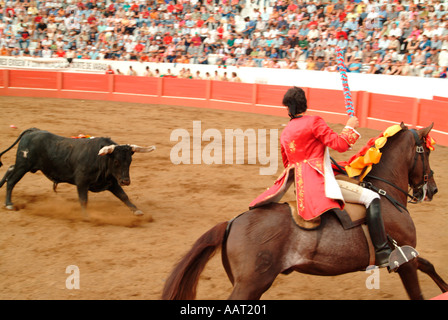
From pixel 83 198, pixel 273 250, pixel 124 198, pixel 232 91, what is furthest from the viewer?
pixel 232 91

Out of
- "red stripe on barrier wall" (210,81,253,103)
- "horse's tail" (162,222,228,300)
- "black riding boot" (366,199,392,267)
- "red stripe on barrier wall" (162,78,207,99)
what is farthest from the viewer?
"red stripe on barrier wall" (162,78,207,99)

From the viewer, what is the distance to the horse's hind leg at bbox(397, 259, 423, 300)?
3.44m

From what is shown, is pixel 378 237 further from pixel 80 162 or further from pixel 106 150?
pixel 80 162

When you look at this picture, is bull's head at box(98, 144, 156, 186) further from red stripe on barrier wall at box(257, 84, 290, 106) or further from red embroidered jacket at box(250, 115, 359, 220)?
red stripe on barrier wall at box(257, 84, 290, 106)

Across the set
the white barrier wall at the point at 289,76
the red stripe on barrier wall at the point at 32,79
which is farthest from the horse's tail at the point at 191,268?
the red stripe on barrier wall at the point at 32,79

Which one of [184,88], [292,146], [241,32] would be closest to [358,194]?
[292,146]

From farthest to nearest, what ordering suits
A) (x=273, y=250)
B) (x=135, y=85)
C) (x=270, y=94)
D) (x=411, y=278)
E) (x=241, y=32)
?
(x=241, y=32)
(x=135, y=85)
(x=270, y=94)
(x=411, y=278)
(x=273, y=250)

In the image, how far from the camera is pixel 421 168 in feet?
12.5

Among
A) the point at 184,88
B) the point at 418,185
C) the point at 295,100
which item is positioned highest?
the point at 295,100

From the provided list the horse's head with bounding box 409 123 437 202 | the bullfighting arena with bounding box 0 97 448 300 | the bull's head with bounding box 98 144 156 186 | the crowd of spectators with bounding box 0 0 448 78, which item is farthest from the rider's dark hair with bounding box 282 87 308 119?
the crowd of spectators with bounding box 0 0 448 78

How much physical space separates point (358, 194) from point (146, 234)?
2863 millimetres

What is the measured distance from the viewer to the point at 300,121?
130 inches

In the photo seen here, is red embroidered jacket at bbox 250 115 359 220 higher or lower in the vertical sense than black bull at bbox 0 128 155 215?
higher

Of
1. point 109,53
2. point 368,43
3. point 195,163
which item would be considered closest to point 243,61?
point 368,43
